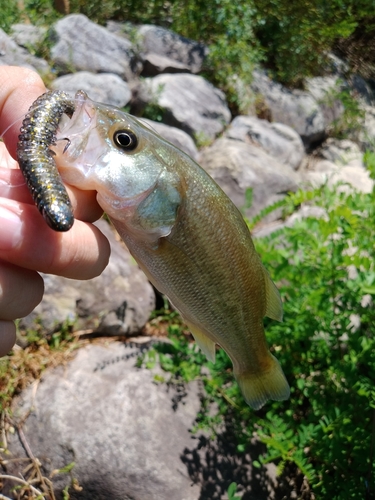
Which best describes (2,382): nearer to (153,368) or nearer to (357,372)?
(153,368)

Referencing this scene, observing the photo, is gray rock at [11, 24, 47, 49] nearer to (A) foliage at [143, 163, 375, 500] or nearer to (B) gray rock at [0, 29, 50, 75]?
(B) gray rock at [0, 29, 50, 75]

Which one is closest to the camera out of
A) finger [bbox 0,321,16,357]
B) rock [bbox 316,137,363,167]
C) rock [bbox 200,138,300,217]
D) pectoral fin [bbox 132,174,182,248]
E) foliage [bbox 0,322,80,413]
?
pectoral fin [bbox 132,174,182,248]

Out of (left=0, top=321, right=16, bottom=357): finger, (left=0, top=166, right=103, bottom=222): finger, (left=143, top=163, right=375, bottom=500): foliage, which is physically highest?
(left=0, top=166, right=103, bottom=222): finger

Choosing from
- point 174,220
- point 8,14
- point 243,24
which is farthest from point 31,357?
point 243,24

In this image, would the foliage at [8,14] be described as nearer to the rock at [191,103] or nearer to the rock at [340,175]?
the rock at [191,103]

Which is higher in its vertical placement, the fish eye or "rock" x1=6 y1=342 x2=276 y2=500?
the fish eye

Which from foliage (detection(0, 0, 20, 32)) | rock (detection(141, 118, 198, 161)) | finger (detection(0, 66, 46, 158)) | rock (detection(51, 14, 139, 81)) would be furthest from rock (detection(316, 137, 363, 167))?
finger (detection(0, 66, 46, 158))

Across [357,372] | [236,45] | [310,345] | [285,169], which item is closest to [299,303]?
[310,345]

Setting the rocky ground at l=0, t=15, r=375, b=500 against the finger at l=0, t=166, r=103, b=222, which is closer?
the finger at l=0, t=166, r=103, b=222
